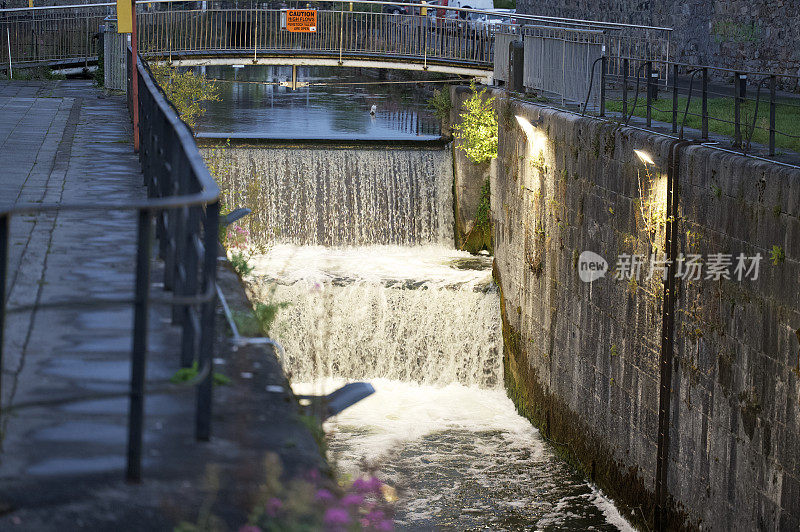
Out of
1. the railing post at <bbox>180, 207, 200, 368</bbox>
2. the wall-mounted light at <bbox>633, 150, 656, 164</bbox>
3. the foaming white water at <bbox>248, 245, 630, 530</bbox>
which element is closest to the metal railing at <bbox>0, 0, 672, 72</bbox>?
the foaming white water at <bbox>248, 245, 630, 530</bbox>

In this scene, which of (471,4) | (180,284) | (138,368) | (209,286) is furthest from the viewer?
(471,4)

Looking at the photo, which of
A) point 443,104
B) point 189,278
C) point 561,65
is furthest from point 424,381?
point 189,278

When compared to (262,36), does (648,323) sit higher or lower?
lower

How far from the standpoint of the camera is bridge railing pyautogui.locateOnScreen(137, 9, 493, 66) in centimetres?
2295

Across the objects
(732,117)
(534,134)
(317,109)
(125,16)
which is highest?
(125,16)

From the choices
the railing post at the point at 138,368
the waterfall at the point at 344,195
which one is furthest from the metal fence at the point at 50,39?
the railing post at the point at 138,368

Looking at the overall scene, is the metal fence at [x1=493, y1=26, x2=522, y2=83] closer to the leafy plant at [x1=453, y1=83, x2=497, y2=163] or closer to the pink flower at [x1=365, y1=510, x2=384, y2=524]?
the leafy plant at [x1=453, y1=83, x2=497, y2=163]

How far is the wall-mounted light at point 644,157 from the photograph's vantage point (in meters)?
11.0

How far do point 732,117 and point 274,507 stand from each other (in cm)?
1074

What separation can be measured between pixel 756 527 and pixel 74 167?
679 centimetres

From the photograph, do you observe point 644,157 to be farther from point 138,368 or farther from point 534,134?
point 138,368

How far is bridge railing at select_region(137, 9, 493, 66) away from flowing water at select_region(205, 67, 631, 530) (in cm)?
351

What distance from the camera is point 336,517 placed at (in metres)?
3.33

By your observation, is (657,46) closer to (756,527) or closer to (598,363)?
(598,363)
